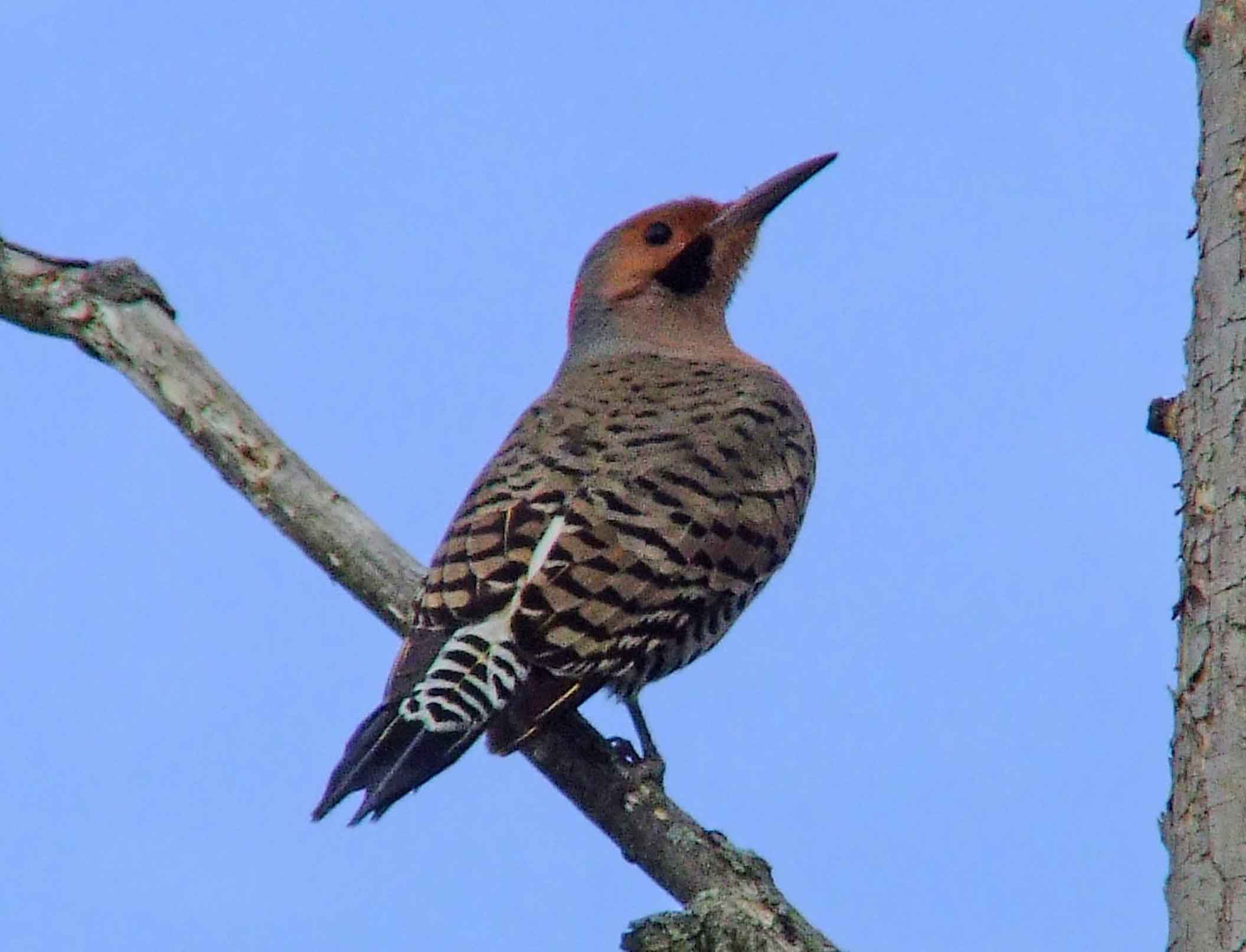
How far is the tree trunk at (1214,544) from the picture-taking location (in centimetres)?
285

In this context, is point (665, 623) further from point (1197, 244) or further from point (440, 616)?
point (1197, 244)

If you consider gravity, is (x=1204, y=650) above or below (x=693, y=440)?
below

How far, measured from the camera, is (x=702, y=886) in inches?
146

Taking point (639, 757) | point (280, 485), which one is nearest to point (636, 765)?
point (639, 757)

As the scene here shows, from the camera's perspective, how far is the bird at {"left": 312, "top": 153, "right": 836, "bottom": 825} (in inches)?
161

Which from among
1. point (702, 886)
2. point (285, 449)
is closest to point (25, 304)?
point (285, 449)

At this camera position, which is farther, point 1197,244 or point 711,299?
point 711,299

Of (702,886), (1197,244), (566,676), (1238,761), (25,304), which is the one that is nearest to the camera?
(1238,761)

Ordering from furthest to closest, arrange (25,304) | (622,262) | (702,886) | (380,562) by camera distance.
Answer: (622,262), (25,304), (380,562), (702,886)

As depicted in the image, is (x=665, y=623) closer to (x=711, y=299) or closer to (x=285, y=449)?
(x=285, y=449)

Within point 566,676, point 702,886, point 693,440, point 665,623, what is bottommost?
point 702,886

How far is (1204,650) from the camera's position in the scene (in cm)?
302

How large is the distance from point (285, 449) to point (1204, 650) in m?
2.58

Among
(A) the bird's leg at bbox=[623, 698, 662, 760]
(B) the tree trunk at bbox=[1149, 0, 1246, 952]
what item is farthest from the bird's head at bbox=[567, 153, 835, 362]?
(B) the tree trunk at bbox=[1149, 0, 1246, 952]
